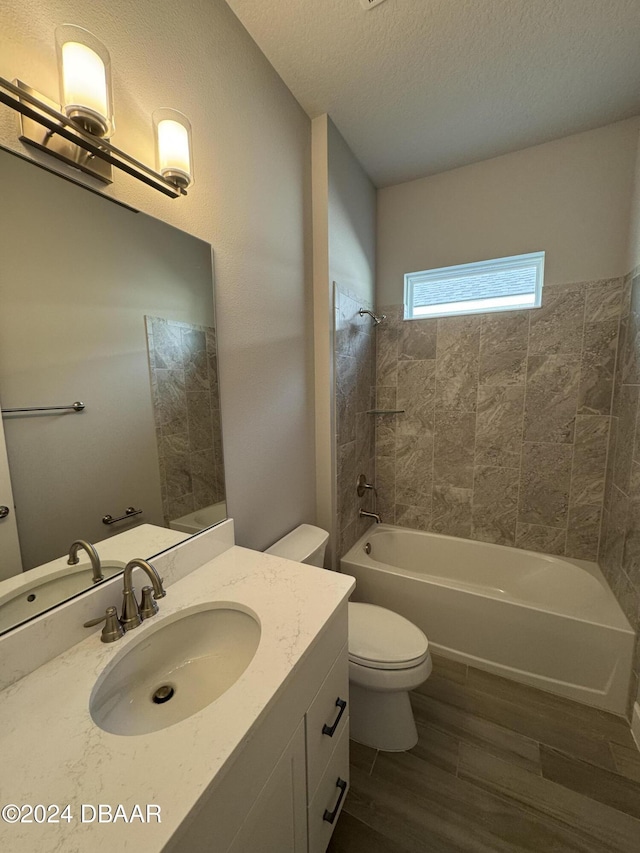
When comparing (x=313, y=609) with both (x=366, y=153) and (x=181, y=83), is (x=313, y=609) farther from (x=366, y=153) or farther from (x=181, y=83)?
(x=366, y=153)

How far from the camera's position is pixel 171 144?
37.2 inches

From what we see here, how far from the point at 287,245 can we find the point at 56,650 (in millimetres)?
1690

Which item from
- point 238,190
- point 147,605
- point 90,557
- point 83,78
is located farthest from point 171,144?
point 147,605

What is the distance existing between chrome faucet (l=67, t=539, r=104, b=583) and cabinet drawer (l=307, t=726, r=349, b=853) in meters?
0.81

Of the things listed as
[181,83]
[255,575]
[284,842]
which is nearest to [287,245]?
[181,83]

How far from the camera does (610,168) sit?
184cm

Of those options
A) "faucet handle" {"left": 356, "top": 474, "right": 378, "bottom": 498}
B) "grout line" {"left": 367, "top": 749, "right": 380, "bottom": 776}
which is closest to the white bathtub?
"faucet handle" {"left": 356, "top": 474, "right": 378, "bottom": 498}

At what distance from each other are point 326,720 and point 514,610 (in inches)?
48.7

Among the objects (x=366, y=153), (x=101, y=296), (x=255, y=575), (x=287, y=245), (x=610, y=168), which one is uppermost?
(x=366, y=153)

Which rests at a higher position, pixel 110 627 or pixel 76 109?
pixel 76 109

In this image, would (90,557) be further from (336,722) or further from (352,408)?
(352,408)

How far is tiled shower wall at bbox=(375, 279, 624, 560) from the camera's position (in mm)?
1970

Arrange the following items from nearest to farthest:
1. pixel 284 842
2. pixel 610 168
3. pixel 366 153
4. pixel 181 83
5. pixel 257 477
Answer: pixel 284 842
pixel 181 83
pixel 257 477
pixel 610 168
pixel 366 153

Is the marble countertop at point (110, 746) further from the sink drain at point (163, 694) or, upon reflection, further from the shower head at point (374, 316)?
the shower head at point (374, 316)
